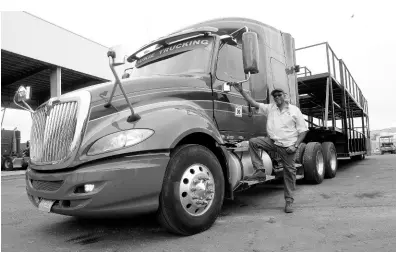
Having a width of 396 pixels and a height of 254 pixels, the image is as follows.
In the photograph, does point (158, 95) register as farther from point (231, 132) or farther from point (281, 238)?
point (281, 238)

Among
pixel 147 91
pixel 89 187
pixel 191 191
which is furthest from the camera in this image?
pixel 147 91

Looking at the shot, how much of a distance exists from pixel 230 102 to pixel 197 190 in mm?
1502

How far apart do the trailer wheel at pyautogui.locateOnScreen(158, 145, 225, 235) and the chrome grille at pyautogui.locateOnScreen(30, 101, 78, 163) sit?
991mm

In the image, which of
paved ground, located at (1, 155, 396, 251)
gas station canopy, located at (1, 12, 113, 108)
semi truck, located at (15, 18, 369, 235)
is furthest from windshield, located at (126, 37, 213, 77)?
gas station canopy, located at (1, 12, 113, 108)

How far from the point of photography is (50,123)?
3236 millimetres

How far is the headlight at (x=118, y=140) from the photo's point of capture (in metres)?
2.85

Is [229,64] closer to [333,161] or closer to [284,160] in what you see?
[284,160]

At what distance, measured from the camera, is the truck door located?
414cm

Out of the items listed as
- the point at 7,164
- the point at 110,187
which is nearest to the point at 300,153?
the point at 110,187

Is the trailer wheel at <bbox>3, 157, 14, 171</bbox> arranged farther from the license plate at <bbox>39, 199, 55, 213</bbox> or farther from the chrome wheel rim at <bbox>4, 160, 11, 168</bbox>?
the license plate at <bbox>39, 199, 55, 213</bbox>

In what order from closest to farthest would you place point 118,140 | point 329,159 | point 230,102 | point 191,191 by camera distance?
point 118,140 → point 191,191 → point 230,102 → point 329,159

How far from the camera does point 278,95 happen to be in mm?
4461

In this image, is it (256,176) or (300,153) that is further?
(300,153)

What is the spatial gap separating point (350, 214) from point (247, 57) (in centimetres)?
234
